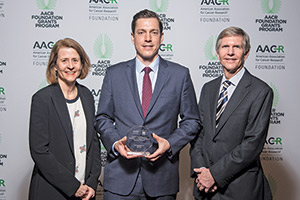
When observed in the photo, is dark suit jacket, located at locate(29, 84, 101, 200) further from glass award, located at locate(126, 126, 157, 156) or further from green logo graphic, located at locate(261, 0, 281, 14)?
green logo graphic, located at locate(261, 0, 281, 14)

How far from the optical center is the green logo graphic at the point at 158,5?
3611 millimetres

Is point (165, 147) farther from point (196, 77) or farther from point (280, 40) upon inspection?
point (280, 40)

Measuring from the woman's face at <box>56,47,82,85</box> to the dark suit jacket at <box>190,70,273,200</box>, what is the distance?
0.99 m

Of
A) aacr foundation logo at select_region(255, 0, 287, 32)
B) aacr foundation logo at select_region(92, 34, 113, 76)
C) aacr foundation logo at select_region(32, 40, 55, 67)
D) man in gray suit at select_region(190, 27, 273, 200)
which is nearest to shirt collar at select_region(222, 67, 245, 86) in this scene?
man in gray suit at select_region(190, 27, 273, 200)

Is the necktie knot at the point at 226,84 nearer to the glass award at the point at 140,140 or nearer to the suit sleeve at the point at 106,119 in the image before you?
the glass award at the point at 140,140

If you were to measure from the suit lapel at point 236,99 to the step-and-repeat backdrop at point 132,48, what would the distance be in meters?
1.53

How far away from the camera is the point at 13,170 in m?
3.65

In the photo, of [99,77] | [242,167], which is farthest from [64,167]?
[99,77]

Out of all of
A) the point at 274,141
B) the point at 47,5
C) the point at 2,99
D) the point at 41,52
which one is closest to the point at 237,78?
the point at 274,141

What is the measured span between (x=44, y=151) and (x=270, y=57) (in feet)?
8.95

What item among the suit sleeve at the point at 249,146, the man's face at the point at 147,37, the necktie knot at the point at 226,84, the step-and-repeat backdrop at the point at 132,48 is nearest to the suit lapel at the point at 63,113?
the man's face at the point at 147,37

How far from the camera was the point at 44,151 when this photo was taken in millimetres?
2053

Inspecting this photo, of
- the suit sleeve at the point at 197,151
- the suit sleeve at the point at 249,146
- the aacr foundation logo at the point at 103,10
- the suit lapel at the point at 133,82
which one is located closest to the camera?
the suit sleeve at the point at 249,146

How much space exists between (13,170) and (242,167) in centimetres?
272
